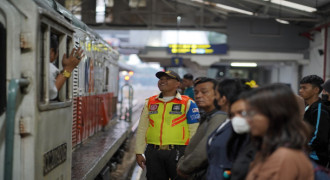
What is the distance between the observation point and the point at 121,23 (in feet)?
66.5

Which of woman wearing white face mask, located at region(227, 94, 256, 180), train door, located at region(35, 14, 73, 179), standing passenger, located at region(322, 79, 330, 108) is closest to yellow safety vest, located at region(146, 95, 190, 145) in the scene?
train door, located at region(35, 14, 73, 179)

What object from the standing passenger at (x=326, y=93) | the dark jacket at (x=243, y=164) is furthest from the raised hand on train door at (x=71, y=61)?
the standing passenger at (x=326, y=93)

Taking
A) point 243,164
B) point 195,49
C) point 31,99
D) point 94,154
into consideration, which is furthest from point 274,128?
point 195,49

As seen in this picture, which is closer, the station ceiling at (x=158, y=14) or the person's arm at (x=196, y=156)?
the person's arm at (x=196, y=156)

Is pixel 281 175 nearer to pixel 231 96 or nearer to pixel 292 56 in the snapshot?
pixel 231 96

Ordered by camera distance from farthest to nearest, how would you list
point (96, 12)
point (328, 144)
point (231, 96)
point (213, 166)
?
point (96, 12)
point (328, 144)
point (231, 96)
point (213, 166)

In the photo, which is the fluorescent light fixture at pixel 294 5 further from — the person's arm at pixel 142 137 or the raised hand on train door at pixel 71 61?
the raised hand on train door at pixel 71 61

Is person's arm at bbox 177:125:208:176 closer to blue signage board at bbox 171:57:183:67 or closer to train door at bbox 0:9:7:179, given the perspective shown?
train door at bbox 0:9:7:179

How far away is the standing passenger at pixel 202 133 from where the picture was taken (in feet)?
11.2

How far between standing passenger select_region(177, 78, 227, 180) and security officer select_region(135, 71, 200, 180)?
109cm

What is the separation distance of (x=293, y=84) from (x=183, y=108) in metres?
16.7

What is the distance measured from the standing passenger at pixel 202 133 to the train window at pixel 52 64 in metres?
1.24

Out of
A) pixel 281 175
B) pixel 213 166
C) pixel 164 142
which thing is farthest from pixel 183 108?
pixel 281 175

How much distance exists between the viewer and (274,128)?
93.7 inches
